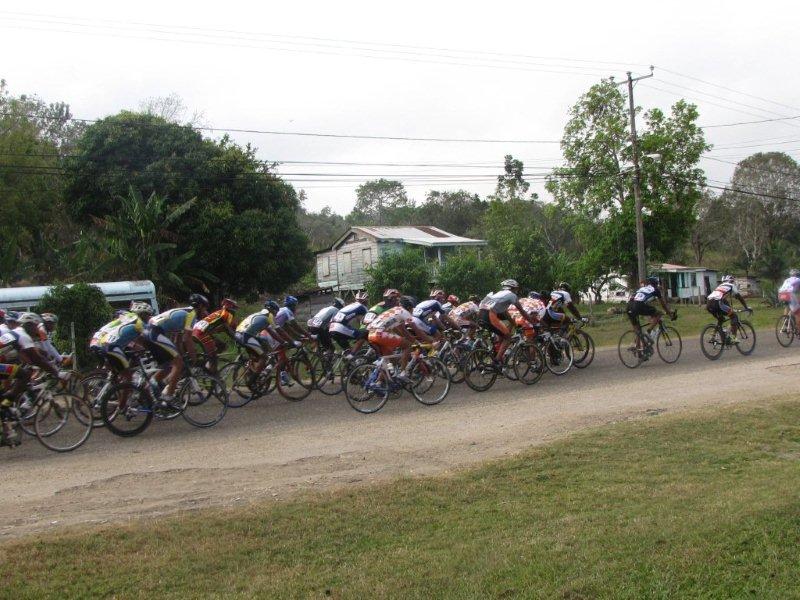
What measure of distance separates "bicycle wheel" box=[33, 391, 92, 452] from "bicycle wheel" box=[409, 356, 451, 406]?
4.83 meters

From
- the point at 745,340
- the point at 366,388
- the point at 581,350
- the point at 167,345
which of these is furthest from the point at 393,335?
the point at 745,340

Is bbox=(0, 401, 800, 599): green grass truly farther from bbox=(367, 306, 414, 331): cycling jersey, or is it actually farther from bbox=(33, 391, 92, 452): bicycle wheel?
bbox=(367, 306, 414, 331): cycling jersey

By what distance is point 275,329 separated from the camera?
13953 millimetres

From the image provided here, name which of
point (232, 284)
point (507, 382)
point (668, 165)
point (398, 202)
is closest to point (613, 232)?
point (668, 165)

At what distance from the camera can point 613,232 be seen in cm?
4531

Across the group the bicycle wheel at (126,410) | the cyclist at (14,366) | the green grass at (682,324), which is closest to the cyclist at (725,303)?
the green grass at (682,324)

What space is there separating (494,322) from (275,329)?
3.91 m

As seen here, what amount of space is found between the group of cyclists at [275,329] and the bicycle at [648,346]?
0.65ft

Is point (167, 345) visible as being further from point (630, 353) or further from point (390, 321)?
point (630, 353)

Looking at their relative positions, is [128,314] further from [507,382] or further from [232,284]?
[232,284]

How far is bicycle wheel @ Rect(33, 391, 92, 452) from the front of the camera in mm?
10180

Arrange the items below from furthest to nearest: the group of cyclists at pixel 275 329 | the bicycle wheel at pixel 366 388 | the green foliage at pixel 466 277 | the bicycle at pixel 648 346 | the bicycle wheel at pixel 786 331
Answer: the green foliage at pixel 466 277
the bicycle wheel at pixel 786 331
the bicycle at pixel 648 346
the bicycle wheel at pixel 366 388
the group of cyclists at pixel 275 329

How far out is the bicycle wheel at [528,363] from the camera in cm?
1493

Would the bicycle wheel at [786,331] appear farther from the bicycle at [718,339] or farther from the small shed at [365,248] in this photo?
the small shed at [365,248]
